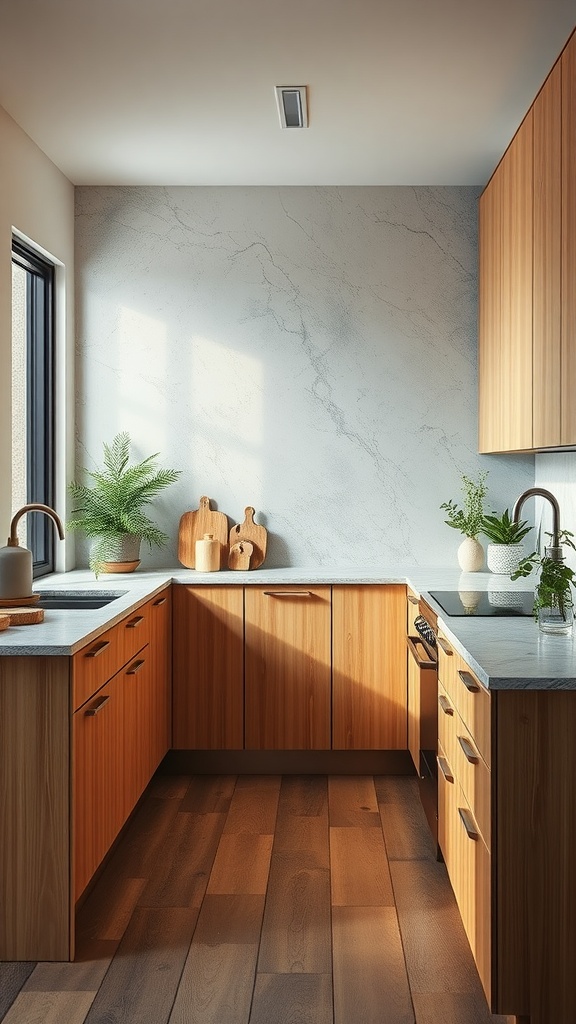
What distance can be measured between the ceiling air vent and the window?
123 cm

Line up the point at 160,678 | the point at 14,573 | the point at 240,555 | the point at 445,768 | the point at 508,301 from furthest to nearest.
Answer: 1. the point at 240,555
2. the point at 160,678
3. the point at 508,301
4. the point at 14,573
5. the point at 445,768

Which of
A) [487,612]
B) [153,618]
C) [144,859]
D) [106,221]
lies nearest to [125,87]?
[106,221]

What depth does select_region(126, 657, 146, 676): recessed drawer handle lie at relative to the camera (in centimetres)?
320

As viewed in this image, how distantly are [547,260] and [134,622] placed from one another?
5.94 ft

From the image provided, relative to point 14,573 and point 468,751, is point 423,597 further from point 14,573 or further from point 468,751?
point 14,573

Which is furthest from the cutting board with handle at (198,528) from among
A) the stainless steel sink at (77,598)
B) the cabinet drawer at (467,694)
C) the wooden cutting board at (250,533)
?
Result: the cabinet drawer at (467,694)

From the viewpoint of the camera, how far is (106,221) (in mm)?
4457

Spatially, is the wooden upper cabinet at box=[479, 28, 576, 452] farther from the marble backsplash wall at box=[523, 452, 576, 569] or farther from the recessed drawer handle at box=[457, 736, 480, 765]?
the recessed drawer handle at box=[457, 736, 480, 765]

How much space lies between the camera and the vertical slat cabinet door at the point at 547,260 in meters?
2.71

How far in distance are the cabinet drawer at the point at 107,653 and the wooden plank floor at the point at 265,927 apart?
2.26ft

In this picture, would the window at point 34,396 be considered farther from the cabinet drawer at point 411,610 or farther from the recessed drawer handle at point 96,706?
the cabinet drawer at point 411,610

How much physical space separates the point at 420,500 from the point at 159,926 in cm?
239

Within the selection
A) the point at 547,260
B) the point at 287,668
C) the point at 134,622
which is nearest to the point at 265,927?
the point at 134,622

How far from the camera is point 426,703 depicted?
10.6 ft
